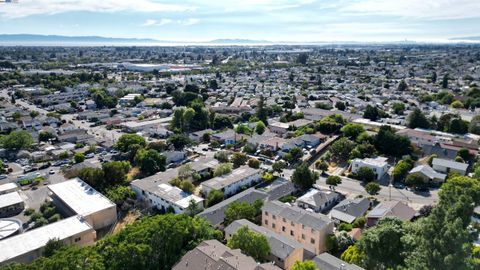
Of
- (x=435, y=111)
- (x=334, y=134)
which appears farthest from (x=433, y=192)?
(x=435, y=111)

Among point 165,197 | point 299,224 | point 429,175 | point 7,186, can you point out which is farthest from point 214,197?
point 429,175

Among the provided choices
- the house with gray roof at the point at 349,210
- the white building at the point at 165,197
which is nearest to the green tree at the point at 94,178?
the white building at the point at 165,197

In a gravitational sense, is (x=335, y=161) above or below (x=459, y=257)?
below

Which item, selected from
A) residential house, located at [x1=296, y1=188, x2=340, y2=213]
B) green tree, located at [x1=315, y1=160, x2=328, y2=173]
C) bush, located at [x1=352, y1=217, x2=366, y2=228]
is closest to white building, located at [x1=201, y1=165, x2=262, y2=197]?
residential house, located at [x1=296, y1=188, x2=340, y2=213]

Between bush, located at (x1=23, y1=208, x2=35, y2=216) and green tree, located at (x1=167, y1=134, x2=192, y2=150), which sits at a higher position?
green tree, located at (x1=167, y1=134, x2=192, y2=150)

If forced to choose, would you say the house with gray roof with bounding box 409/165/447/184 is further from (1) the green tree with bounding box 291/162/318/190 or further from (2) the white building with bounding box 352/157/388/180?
(1) the green tree with bounding box 291/162/318/190

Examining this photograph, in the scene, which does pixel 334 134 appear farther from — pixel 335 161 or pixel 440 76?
pixel 440 76

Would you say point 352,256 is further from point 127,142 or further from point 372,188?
point 127,142
